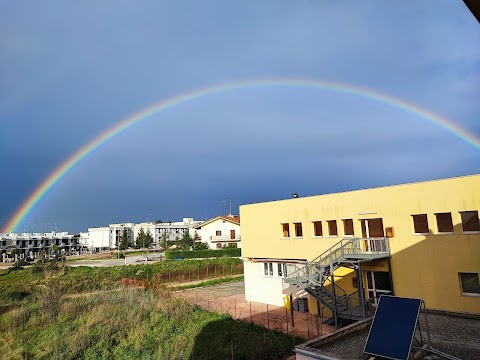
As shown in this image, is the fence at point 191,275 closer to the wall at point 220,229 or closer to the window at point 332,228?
the wall at point 220,229

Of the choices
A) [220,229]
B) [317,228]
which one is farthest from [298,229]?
[220,229]

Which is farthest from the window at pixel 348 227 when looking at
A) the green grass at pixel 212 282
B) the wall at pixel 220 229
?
the wall at pixel 220 229

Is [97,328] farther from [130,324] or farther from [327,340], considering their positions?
[327,340]

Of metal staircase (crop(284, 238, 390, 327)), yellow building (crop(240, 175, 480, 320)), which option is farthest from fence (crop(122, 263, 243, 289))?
metal staircase (crop(284, 238, 390, 327))

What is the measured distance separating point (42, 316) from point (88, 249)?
10157 cm

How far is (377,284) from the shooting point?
652 inches

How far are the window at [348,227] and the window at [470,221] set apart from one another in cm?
533

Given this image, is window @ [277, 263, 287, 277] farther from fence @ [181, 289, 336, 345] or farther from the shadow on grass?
the shadow on grass

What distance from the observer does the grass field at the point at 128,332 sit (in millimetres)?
12852

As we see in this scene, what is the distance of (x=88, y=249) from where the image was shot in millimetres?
111000

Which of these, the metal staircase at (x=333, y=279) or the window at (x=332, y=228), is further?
the window at (x=332, y=228)

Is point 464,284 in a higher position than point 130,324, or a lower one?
higher

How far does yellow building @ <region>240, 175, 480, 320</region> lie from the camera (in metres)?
13.8

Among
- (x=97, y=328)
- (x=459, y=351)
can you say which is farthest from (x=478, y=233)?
(x=97, y=328)
